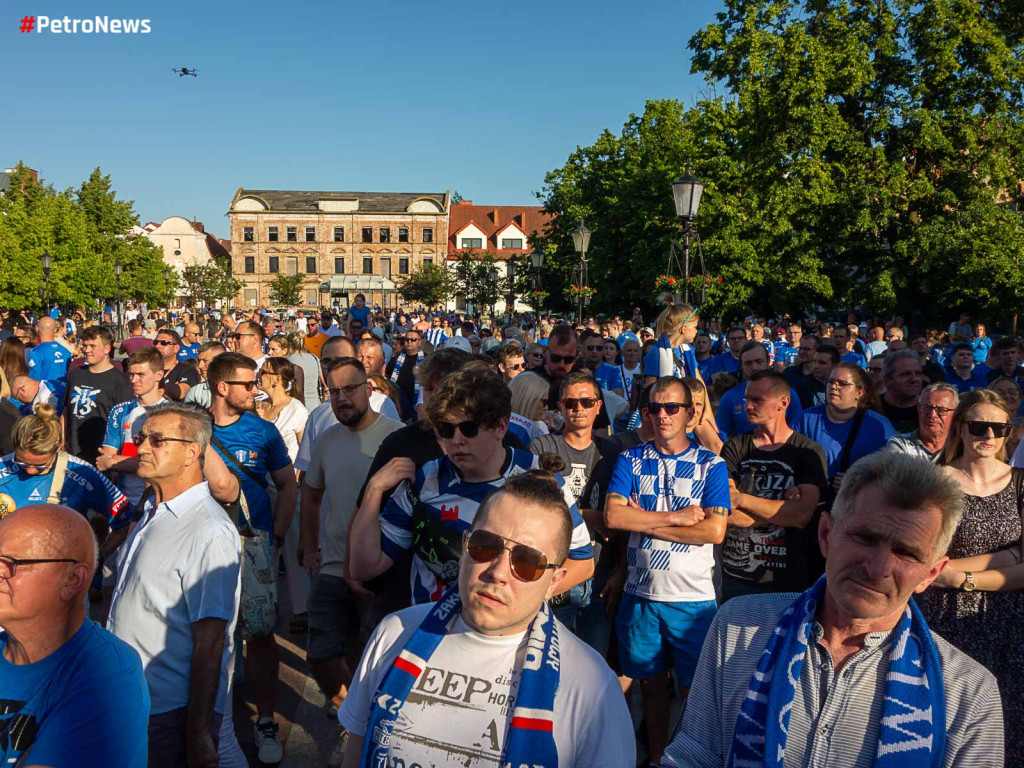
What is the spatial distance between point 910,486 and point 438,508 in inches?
65.5

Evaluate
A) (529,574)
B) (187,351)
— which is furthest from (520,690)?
(187,351)

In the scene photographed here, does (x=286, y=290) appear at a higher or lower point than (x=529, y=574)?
higher

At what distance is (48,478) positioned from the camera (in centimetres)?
460

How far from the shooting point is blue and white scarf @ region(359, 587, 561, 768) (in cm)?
202

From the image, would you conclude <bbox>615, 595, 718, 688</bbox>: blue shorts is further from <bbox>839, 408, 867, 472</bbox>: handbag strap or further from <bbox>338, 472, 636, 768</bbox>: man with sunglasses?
<bbox>338, 472, 636, 768</bbox>: man with sunglasses

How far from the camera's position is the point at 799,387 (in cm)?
858

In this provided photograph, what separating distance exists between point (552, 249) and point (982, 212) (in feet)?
64.0

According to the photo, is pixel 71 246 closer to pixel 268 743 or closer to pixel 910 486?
pixel 268 743

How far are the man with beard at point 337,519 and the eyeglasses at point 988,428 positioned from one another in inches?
120

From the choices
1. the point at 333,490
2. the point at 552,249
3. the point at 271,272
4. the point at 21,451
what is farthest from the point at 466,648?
the point at 271,272

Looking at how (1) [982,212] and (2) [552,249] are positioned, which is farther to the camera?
(2) [552,249]

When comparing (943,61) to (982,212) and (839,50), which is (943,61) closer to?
(839,50)

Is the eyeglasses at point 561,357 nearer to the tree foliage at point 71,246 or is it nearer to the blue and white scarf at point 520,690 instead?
the blue and white scarf at point 520,690

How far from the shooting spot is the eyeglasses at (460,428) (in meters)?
3.12
